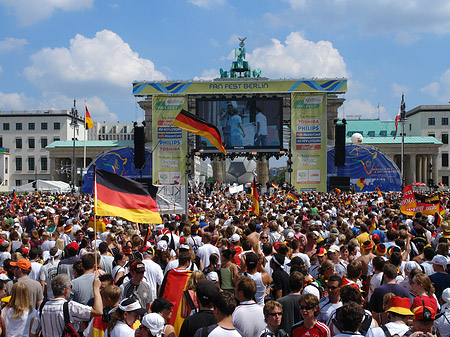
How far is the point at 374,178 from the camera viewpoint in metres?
57.9

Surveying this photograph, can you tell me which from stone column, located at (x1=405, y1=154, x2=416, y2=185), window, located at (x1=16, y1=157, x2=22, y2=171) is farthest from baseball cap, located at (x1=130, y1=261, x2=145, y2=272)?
window, located at (x1=16, y1=157, x2=22, y2=171)

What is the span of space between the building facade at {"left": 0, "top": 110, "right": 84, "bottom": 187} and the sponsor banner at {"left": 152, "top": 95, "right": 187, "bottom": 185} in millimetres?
58847

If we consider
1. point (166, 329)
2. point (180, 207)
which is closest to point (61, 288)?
point (166, 329)

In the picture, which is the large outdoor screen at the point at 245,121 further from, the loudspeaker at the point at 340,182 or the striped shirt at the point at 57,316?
the striped shirt at the point at 57,316

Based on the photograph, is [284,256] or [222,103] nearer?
[284,256]

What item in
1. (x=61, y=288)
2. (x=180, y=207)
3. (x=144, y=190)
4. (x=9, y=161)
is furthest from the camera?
(x=9, y=161)

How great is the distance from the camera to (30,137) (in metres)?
107

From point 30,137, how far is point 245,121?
2786 inches

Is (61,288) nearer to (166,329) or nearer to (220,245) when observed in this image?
(166,329)

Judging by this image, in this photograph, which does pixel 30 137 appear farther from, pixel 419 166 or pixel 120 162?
pixel 419 166

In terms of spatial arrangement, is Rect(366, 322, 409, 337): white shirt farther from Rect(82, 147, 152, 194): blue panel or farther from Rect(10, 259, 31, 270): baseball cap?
Rect(82, 147, 152, 194): blue panel

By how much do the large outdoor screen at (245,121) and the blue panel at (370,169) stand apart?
1259 centimetres

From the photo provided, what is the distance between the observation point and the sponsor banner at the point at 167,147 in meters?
50.9

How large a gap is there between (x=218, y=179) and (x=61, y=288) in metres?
68.7
